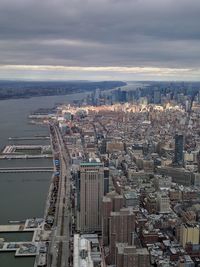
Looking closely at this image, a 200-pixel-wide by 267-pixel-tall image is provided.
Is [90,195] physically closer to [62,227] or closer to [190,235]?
[62,227]

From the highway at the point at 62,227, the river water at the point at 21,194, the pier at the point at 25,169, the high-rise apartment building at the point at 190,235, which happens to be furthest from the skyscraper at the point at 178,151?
the high-rise apartment building at the point at 190,235

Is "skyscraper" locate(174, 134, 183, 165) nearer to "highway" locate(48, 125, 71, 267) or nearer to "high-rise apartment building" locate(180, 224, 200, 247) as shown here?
"highway" locate(48, 125, 71, 267)

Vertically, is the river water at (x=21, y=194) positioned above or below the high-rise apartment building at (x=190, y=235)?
below

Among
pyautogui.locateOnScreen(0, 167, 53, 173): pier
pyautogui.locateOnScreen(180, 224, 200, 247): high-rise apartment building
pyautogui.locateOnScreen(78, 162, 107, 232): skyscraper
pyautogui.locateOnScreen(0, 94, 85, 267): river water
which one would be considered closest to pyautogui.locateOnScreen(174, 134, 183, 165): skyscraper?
pyautogui.locateOnScreen(0, 167, 53, 173): pier

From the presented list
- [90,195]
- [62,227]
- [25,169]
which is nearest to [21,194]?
[62,227]

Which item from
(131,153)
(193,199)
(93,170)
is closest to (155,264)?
(93,170)

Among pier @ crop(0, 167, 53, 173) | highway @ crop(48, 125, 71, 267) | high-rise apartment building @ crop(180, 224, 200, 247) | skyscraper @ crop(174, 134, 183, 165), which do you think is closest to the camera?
highway @ crop(48, 125, 71, 267)

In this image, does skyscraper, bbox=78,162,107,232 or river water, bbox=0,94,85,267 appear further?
skyscraper, bbox=78,162,107,232

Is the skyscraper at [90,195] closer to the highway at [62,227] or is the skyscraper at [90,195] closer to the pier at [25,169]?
the highway at [62,227]

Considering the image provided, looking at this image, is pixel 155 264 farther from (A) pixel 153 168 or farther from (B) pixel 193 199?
(A) pixel 153 168

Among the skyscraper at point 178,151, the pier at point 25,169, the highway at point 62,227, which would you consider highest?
the skyscraper at point 178,151
